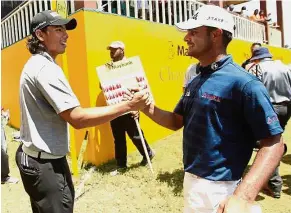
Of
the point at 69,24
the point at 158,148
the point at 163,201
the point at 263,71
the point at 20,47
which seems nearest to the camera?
the point at 69,24

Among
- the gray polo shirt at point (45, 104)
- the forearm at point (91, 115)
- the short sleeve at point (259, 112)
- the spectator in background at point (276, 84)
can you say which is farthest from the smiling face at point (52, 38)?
the spectator in background at point (276, 84)

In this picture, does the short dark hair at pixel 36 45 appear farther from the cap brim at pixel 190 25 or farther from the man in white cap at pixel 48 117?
the cap brim at pixel 190 25

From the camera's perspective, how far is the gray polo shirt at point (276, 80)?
170 inches

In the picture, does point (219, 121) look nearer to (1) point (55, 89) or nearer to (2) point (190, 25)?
(2) point (190, 25)

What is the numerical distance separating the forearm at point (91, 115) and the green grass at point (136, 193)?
2132mm

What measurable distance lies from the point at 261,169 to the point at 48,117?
1266 millimetres

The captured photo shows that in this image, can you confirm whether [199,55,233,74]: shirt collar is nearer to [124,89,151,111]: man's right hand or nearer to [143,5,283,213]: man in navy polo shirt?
[143,5,283,213]: man in navy polo shirt

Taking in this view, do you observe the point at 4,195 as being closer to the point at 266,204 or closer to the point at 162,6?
the point at 266,204

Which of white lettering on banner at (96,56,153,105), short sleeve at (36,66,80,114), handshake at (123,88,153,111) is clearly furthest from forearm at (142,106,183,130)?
white lettering on banner at (96,56,153,105)

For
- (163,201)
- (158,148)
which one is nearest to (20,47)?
(158,148)

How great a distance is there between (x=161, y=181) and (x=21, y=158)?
2.76 metres

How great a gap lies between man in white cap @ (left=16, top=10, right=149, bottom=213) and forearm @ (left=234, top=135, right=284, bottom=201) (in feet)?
2.92

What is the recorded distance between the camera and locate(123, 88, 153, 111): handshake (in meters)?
2.17

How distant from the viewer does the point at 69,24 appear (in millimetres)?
2424
